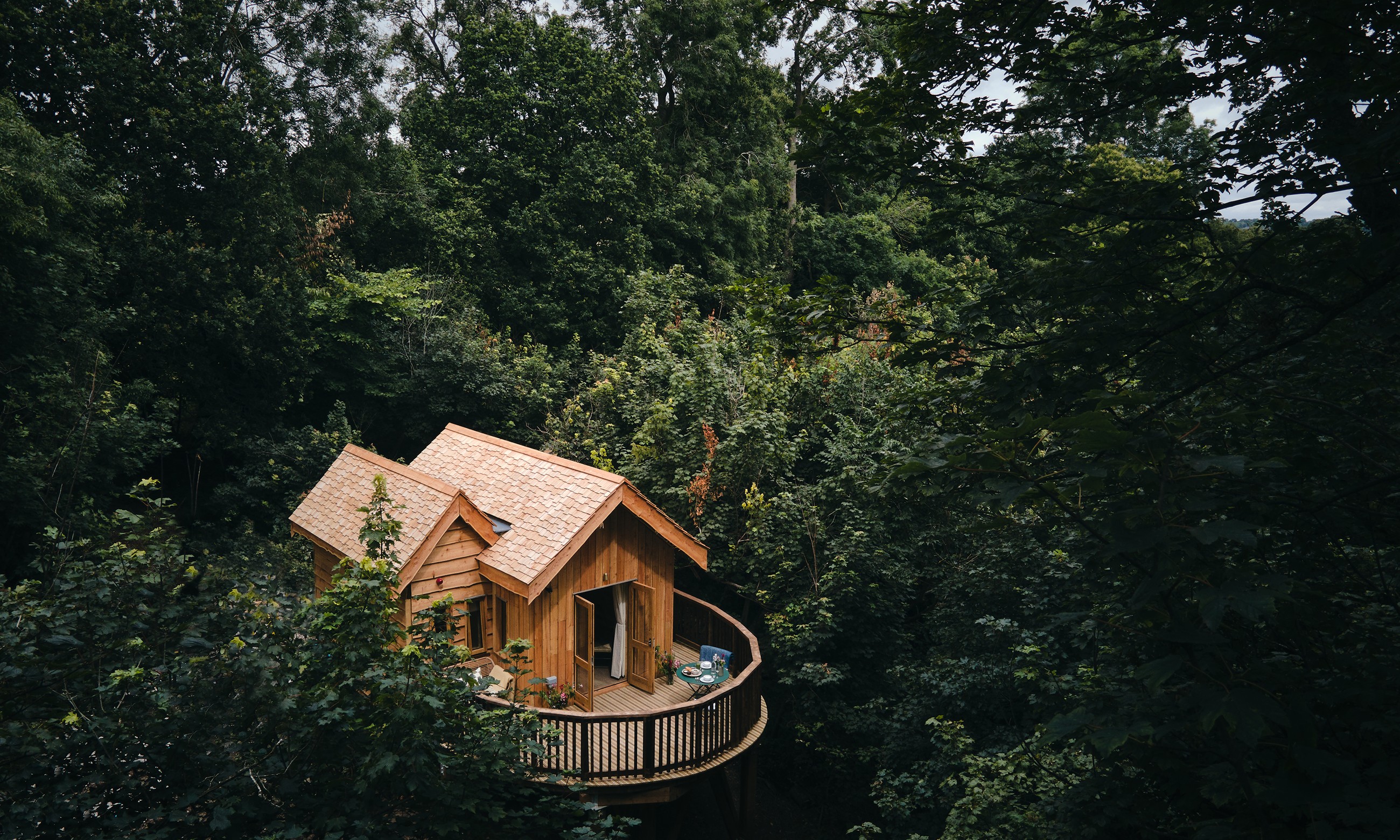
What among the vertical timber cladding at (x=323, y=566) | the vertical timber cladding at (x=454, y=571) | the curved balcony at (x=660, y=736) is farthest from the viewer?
the vertical timber cladding at (x=323, y=566)

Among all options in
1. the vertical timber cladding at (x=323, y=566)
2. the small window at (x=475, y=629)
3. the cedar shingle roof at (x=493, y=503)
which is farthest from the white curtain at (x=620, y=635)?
the vertical timber cladding at (x=323, y=566)

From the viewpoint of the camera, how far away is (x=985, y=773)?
8070 mm

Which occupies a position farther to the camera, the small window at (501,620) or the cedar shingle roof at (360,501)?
the small window at (501,620)

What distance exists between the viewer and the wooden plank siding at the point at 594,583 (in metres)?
9.99

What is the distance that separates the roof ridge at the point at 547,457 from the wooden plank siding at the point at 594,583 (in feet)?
1.69

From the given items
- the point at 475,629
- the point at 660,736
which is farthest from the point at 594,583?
the point at 660,736

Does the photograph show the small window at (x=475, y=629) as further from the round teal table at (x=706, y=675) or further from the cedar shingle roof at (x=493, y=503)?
the round teal table at (x=706, y=675)

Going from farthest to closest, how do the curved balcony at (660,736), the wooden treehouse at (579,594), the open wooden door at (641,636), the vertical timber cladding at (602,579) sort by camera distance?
the open wooden door at (641,636), the vertical timber cladding at (602,579), the wooden treehouse at (579,594), the curved balcony at (660,736)

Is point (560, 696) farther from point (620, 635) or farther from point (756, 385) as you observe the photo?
point (756, 385)

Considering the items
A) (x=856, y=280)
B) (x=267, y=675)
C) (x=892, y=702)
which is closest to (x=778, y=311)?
(x=267, y=675)

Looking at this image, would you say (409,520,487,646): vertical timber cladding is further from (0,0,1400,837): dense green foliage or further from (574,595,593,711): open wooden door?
(0,0,1400,837): dense green foliage

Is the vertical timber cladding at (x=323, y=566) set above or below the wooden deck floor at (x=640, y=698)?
above

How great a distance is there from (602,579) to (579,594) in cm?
40

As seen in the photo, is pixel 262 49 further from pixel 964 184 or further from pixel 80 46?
pixel 964 184
